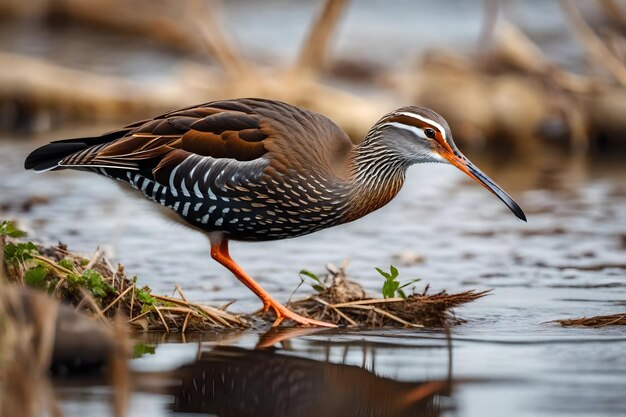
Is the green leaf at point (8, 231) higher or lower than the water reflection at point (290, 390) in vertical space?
higher

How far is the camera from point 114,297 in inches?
281

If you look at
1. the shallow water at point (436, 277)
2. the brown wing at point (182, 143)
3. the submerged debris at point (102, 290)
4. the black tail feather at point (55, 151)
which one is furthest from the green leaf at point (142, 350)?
the black tail feather at point (55, 151)

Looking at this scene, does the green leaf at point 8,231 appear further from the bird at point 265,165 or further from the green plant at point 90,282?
the bird at point 265,165

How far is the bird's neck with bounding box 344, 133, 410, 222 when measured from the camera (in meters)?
7.83

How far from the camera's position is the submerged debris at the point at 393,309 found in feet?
24.5

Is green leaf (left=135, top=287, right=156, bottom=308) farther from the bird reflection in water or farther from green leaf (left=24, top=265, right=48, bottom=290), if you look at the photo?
the bird reflection in water

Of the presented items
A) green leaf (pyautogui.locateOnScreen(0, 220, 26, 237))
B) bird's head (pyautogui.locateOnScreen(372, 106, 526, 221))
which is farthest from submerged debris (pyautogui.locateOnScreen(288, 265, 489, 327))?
green leaf (pyautogui.locateOnScreen(0, 220, 26, 237))

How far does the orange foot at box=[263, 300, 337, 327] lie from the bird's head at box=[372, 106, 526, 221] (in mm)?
1203

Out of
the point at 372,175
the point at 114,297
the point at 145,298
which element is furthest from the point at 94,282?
Answer: the point at 372,175

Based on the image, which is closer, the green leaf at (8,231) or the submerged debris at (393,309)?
the green leaf at (8,231)

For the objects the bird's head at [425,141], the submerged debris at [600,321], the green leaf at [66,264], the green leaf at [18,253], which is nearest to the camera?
the green leaf at [18,253]

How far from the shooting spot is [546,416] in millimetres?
5371

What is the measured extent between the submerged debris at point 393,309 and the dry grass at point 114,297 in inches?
22.7

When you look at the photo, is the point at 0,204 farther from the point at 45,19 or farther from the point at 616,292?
the point at 45,19
